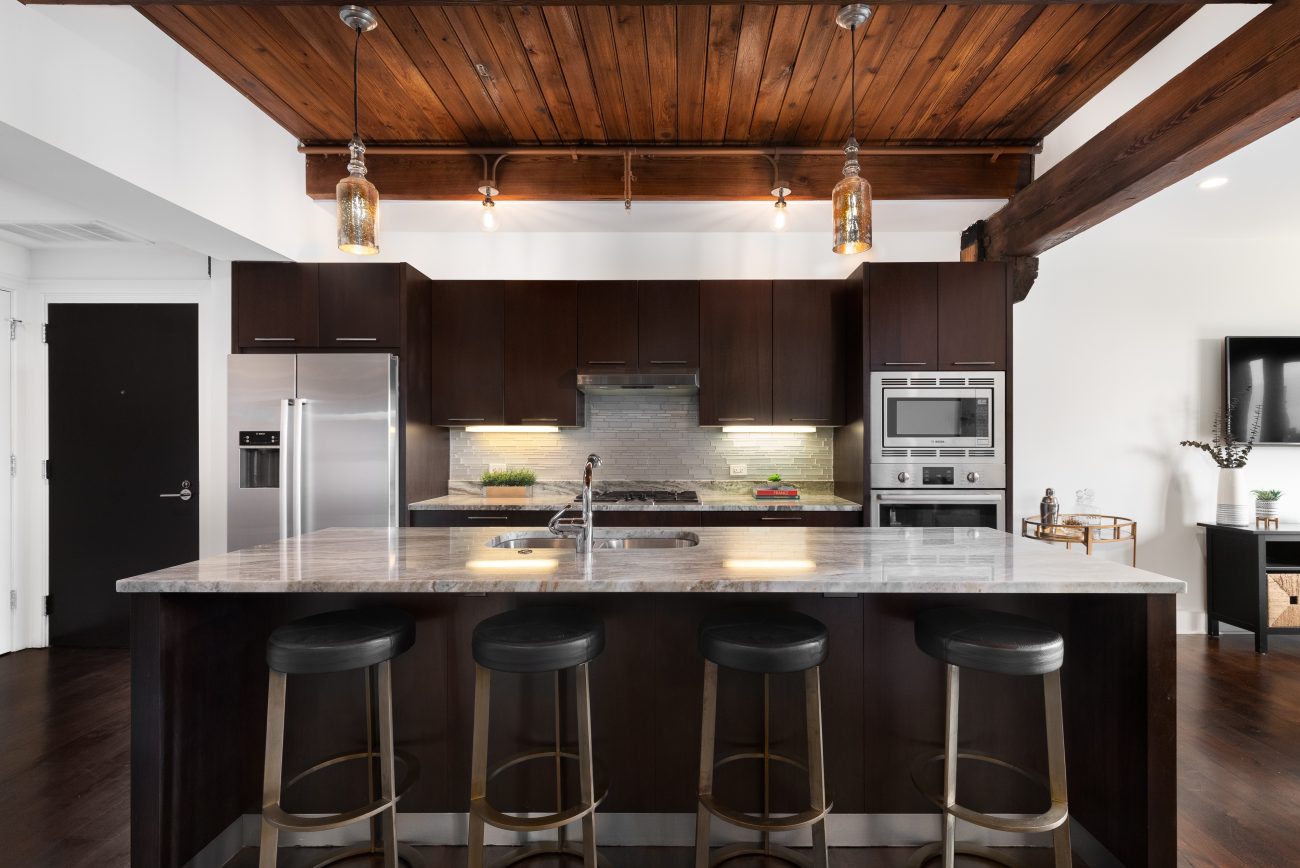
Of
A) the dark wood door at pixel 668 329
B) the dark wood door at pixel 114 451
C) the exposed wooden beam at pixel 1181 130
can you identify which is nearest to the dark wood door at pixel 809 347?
the dark wood door at pixel 668 329

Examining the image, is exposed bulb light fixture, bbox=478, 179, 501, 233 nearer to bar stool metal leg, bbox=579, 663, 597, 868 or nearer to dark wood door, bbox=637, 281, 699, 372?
dark wood door, bbox=637, 281, 699, 372

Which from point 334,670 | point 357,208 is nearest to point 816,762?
point 334,670

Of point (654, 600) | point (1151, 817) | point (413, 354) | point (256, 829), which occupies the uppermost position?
point (413, 354)

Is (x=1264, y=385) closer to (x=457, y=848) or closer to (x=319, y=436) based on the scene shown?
(x=457, y=848)

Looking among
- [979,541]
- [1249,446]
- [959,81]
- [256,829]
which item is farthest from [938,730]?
[1249,446]

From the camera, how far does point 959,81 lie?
115 inches

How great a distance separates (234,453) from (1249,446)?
6.49 meters

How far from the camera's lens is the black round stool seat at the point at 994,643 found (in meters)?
1.66

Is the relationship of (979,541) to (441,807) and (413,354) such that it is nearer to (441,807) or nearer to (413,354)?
(441,807)

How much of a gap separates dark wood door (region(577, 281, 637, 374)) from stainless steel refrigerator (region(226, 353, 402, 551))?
1268 millimetres

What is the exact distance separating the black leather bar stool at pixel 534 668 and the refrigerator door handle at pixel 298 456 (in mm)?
2289

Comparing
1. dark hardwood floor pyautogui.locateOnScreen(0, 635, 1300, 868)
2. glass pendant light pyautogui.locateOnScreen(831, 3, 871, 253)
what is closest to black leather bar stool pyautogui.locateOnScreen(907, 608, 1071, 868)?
dark hardwood floor pyautogui.locateOnScreen(0, 635, 1300, 868)

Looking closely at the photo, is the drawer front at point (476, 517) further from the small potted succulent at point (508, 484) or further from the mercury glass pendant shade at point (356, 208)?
the mercury glass pendant shade at point (356, 208)

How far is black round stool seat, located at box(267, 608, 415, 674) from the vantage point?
1685mm
